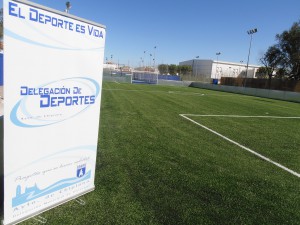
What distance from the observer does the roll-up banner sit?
7.31ft

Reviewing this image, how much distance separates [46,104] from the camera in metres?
2.57

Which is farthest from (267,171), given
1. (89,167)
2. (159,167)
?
(89,167)

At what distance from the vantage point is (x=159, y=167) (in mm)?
4605

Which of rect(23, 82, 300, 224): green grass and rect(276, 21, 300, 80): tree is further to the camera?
rect(276, 21, 300, 80): tree

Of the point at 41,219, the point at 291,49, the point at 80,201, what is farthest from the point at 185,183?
the point at 291,49

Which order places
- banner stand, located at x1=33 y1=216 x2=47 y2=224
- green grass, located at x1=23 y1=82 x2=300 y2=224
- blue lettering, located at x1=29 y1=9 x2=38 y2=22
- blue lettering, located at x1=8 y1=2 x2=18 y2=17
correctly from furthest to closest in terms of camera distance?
green grass, located at x1=23 y1=82 x2=300 y2=224, banner stand, located at x1=33 y1=216 x2=47 y2=224, blue lettering, located at x1=29 y1=9 x2=38 y2=22, blue lettering, located at x1=8 y1=2 x2=18 y2=17

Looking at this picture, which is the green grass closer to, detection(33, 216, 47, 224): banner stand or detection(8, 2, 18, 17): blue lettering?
detection(33, 216, 47, 224): banner stand

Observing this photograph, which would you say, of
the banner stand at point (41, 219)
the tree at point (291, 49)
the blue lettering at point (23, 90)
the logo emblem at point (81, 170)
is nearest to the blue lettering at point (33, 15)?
the blue lettering at point (23, 90)

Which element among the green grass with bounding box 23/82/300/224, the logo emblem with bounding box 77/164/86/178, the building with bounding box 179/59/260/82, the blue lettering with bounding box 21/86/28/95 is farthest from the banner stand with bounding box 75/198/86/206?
the building with bounding box 179/59/260/82

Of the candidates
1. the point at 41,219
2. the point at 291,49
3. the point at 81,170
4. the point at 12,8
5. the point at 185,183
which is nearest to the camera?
the point at 12,8

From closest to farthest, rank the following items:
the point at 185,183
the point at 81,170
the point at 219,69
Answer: the point at 81,170
the point at 185,183
the point at 219,69

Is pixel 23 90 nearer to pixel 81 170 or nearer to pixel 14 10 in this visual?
pixel 14 10

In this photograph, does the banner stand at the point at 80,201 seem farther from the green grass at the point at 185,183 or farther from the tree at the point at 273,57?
the tree at the point at 273,57

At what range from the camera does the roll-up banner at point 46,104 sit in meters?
2.23
